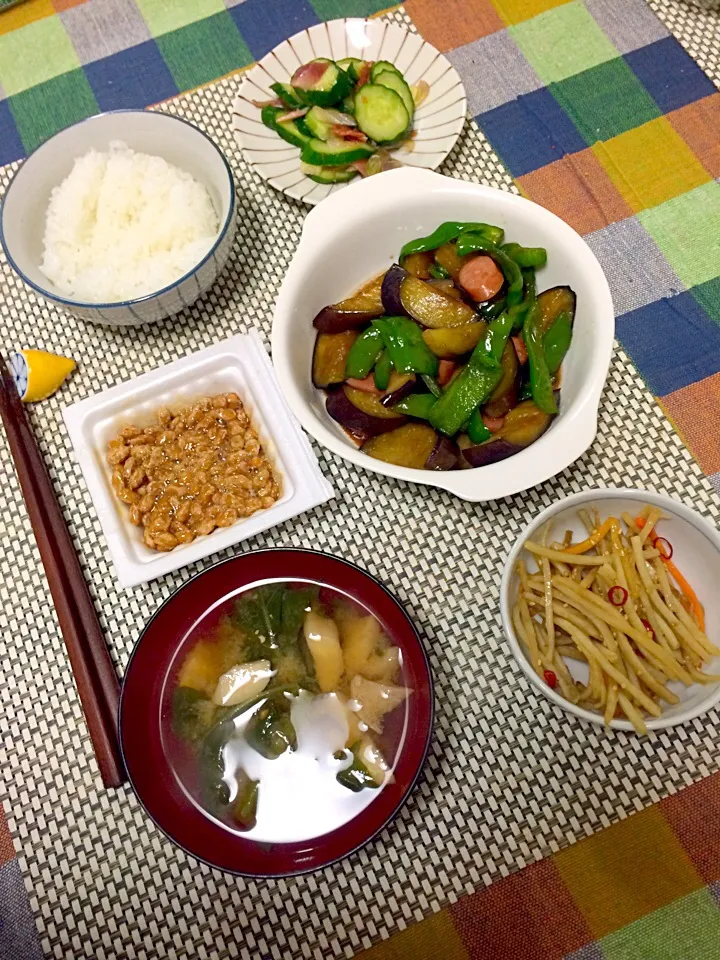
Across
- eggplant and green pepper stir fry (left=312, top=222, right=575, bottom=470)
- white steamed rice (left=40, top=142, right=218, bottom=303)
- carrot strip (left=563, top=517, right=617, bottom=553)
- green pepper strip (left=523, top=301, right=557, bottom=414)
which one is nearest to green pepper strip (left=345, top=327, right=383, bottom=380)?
eggplant and green pepper stir fry (left=312, top=222, right=575, bottom=470)

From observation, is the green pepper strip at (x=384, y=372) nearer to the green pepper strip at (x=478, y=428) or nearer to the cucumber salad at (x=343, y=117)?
the green pepper strip at (x=478, y=428)

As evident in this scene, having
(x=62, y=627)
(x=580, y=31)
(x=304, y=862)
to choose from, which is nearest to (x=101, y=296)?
(x=62, y=627)

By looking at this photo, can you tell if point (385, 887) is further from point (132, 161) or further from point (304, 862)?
point (132, 161)

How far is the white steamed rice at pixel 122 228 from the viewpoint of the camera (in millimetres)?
1444

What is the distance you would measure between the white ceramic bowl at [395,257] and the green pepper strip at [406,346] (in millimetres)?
Result: 170

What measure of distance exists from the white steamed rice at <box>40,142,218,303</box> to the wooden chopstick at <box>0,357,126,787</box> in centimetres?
28

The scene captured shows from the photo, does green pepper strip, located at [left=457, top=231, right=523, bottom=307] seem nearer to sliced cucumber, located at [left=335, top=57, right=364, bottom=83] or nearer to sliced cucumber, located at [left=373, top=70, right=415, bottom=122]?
sliced cucumber, located at [left=373, top=70, right=415, bottom=122]

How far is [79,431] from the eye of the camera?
1347 mm

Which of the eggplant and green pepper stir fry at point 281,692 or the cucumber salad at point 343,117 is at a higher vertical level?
the cucumber salad at point 343,117

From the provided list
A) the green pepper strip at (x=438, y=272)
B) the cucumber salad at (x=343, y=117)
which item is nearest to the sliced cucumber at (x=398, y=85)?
the cucumber salad at (x=343, y=117)

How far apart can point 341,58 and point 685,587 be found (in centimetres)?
142

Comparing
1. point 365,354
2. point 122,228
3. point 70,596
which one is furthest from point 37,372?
point 365,354

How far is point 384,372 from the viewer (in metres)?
1.30

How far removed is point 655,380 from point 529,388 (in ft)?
1.18
